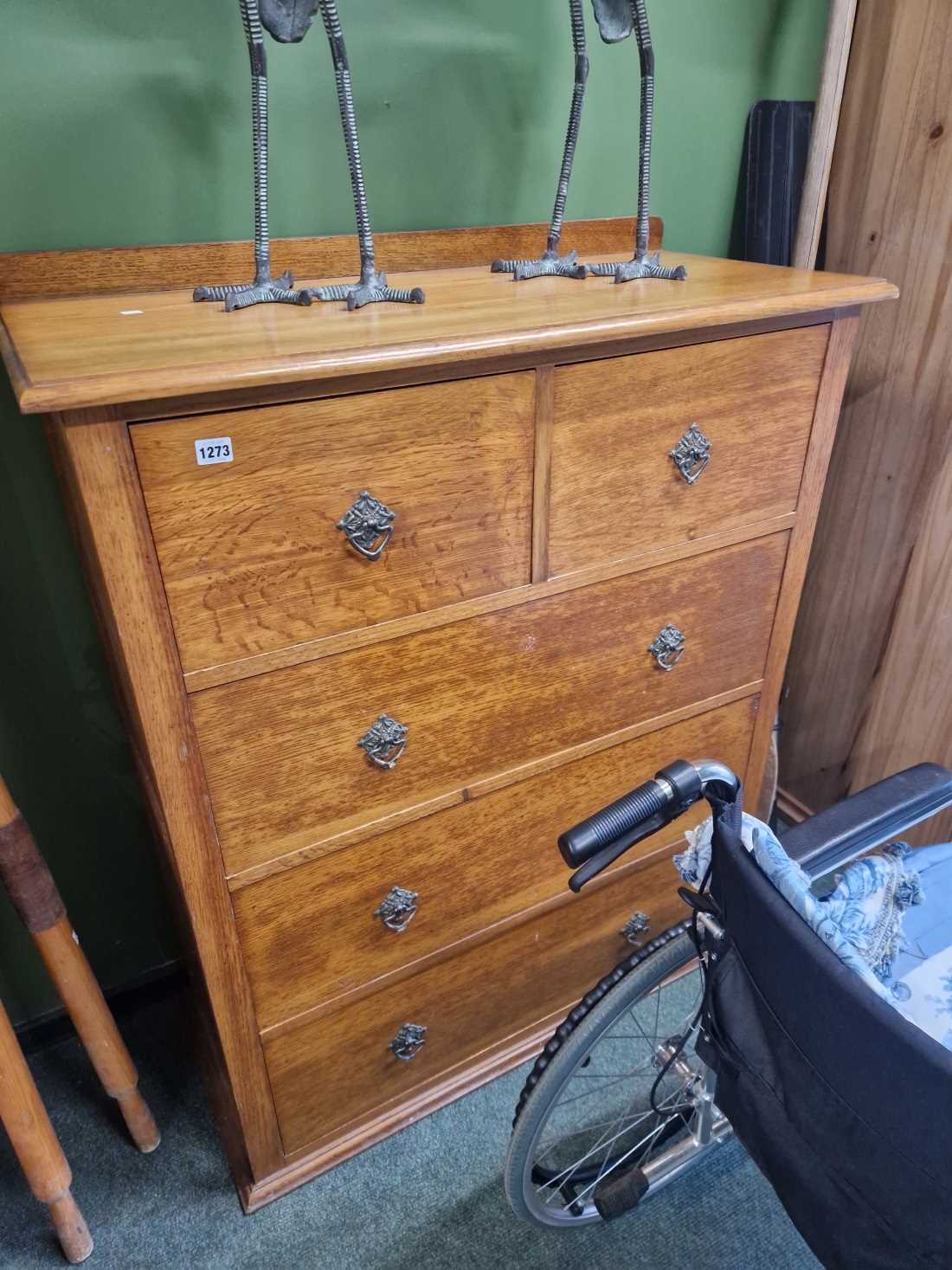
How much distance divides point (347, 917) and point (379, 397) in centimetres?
64

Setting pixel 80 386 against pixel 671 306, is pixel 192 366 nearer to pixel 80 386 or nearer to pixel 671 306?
pixel 80 386

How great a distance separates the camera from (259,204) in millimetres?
892

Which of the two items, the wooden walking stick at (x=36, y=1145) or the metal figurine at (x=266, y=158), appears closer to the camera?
the metal figurine at (x=266, y=158)

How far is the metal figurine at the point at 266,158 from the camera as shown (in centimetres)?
84

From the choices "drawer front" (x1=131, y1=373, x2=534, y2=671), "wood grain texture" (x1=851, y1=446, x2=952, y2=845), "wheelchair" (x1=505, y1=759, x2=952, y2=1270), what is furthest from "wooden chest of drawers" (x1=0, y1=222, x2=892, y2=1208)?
"wood grain texture" (x1=851, y1=446, x2=952, y2=845)

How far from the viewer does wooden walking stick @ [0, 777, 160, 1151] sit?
1.03 metres

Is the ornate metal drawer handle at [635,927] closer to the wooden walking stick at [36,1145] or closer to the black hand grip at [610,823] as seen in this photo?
the black hand grip at [610,823]

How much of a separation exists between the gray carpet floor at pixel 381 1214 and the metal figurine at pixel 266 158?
122 cm

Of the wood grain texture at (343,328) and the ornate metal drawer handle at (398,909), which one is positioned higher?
the wood grain texture at (343,328)

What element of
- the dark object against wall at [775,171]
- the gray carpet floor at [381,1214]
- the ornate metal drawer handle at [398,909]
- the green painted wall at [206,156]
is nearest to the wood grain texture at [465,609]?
the ornate metal drawer handle at [398,909]

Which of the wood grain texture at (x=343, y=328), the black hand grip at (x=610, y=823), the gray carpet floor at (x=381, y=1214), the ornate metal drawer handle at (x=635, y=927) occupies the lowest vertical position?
the gray carpet floor at (x=381, y=1214)

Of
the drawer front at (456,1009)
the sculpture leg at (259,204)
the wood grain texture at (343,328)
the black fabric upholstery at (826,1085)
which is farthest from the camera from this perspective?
the drawer front at (456,1009)

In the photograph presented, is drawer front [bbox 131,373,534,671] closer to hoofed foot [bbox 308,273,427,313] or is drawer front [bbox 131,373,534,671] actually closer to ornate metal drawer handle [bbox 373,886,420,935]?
hoofed foot [bbox 308,273,427,313]

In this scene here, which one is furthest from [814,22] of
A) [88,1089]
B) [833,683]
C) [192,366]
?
[88,1089]
